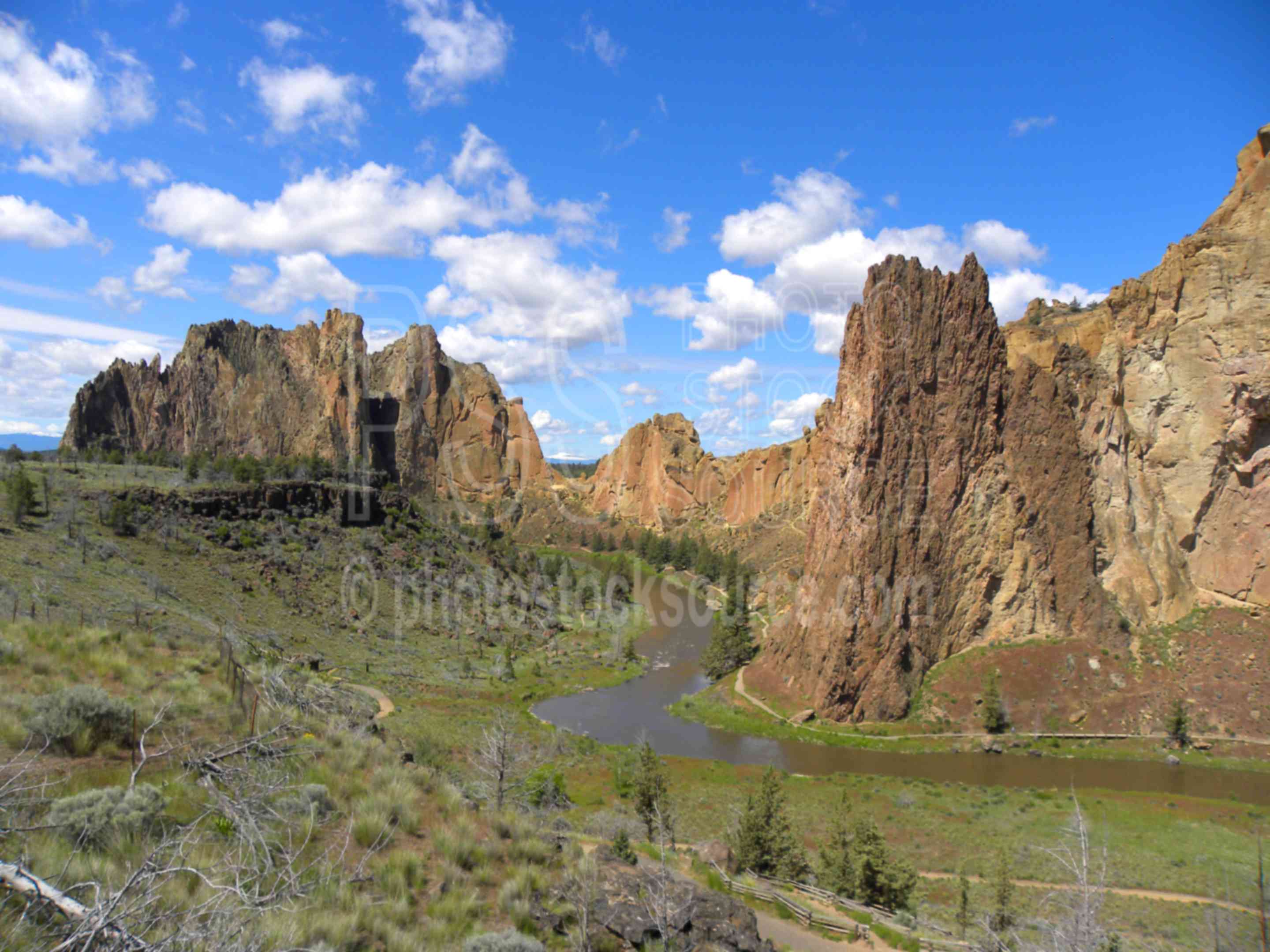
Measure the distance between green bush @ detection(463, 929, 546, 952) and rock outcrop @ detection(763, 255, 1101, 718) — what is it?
33652mm

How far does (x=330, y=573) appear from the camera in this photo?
4559 cm

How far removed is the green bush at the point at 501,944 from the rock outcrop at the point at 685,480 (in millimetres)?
85744

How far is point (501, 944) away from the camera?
5879mm

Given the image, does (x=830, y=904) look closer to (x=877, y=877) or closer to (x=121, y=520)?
(x=877, y=877)

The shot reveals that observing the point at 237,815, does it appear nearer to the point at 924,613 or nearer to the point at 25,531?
the point at 25,531

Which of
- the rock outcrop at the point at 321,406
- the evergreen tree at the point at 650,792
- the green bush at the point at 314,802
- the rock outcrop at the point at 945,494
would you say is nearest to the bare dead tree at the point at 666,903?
the green bush at the point at 314,802

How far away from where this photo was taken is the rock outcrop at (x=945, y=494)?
3797 cm

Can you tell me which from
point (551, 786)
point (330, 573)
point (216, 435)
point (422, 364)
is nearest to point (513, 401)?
point (422, 364)

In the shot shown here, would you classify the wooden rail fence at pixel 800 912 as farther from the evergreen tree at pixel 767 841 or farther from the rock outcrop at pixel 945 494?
the rock outcrop at pixel 945 494

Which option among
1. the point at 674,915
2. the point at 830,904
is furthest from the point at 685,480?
the point at 674,915

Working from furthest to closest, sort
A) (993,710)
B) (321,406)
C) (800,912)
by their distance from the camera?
(321,406), (993,710), (800,912)

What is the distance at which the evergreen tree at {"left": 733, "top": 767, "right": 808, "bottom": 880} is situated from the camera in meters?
16.4

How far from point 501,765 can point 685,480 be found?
10498cm

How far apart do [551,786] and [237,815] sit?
14.1 metres
